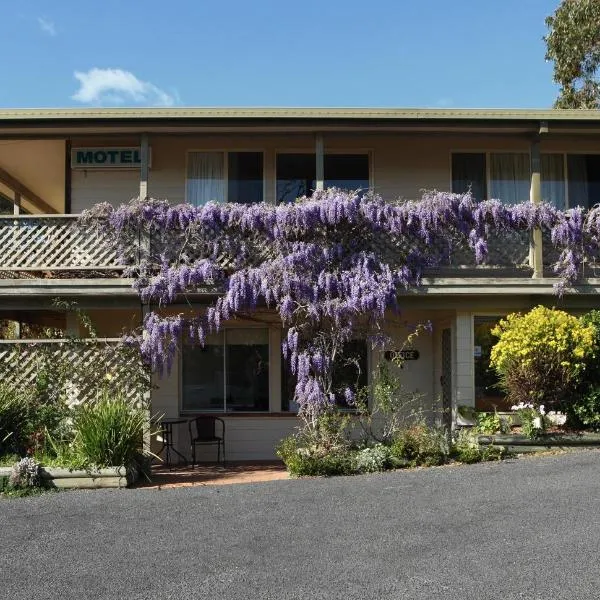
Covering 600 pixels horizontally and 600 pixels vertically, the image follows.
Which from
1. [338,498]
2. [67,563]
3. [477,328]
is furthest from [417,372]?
[67,563]

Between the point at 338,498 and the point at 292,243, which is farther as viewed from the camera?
the point at 292,243

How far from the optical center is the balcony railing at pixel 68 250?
1176cm

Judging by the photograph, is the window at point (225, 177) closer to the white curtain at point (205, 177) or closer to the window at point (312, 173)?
the white curtain at point (205, 177)

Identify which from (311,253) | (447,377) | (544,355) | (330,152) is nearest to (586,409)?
(544,355)

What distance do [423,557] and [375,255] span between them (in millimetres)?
6461

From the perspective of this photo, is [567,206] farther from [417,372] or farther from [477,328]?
[417,372]

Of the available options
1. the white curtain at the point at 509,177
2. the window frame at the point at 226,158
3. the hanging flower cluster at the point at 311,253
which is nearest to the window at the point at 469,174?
the white curtain at the point at 509,177

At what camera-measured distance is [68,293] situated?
1180 cm

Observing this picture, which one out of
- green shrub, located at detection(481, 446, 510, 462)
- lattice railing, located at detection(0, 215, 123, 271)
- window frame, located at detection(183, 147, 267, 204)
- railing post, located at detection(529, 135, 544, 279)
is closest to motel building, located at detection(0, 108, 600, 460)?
window frame, located at detection(183, 147, 267, 204)

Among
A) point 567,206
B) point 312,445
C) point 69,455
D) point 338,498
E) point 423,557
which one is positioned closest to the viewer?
point 423,557

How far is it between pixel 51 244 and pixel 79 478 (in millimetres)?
4206

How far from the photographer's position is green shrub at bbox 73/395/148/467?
31.7 ft

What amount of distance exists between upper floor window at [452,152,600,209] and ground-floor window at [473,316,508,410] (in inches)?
103

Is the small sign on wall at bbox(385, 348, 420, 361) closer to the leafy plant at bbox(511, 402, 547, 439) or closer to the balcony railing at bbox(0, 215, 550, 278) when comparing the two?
the balcony railing at bbox(0, 215, 550, 278)
